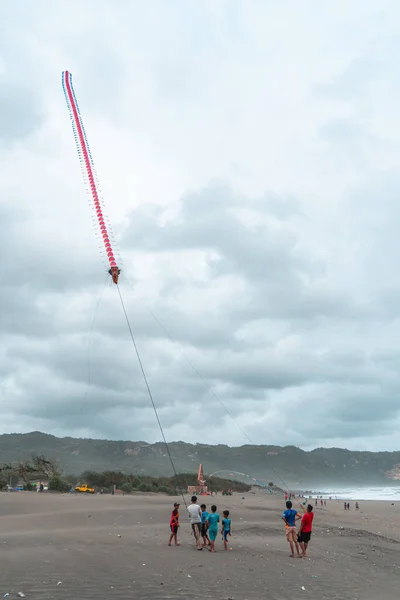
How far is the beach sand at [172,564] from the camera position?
1198cm

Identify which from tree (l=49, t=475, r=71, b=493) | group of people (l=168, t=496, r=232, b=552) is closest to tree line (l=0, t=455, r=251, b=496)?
tree (l=49, t=475, r=71, b=493)

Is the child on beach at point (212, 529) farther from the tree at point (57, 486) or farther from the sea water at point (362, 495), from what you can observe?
the sea water at point (362, 495)

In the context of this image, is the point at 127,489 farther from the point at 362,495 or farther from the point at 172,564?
the point at 362,495

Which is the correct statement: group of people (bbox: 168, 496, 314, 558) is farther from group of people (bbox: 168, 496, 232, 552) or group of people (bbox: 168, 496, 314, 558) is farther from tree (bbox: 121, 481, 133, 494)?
tree (bbox: 121, 481, 133, 494)

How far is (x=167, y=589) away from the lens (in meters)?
11.9

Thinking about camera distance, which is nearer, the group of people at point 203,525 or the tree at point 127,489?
the group of people at point 203,525

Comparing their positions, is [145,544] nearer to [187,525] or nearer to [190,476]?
[187,525]

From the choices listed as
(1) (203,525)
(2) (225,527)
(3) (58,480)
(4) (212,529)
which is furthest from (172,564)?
(3) (58,480)

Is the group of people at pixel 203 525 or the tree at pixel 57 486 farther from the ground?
the group of people at pixel 203 525

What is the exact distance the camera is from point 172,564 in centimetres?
1488

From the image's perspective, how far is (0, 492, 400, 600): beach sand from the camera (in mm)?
11977

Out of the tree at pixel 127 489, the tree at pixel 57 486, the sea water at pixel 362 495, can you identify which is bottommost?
the sea water at pixel 362 495

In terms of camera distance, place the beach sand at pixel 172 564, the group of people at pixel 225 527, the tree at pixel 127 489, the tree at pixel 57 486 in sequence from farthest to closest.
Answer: the tree at pixel 127 489 < the tree at pixel 57 486 < the group of people at pixel 225 527 < the beach sand at pixel 172 564

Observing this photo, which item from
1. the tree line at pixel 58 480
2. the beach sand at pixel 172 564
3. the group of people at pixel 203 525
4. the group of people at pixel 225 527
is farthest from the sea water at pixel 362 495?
the group of people at pixel 203 525
